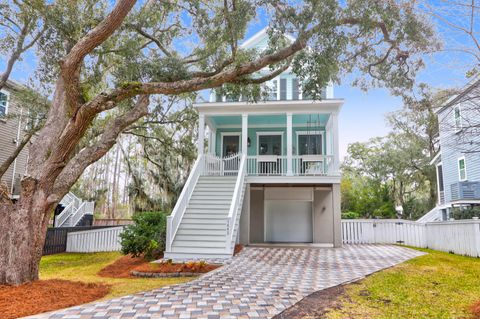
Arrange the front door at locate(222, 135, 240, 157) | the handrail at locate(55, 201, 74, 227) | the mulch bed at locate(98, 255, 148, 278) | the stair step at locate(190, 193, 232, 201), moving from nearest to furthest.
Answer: the mulch bed at locate(98, 255, 148, 278), the stair step at locate(190, 193, 232, 201), the handrail at locate(55, 201, 74, 227), the front door at locate(222, 135, 240, 157)

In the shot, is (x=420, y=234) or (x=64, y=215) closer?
(x=420, y=234)

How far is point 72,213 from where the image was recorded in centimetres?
1664

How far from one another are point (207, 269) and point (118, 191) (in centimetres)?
2864

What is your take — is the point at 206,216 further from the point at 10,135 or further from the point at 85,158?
the point at 10,135

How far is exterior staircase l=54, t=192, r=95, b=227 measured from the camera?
16031 mm

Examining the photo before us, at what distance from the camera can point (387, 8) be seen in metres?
6.89

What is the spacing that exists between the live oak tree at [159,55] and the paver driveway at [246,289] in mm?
2369

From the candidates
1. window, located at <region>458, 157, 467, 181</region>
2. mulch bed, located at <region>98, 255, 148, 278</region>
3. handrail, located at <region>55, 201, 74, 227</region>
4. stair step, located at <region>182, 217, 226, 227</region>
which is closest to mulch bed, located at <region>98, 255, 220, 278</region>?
mulch bed, located at <region>98, 255, 148, 278</region>

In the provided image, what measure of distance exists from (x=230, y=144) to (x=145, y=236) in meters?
7.98

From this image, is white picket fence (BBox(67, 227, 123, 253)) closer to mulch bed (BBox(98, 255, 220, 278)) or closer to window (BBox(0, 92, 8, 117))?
mulch bed (BBox(98, 255, 220, 278))

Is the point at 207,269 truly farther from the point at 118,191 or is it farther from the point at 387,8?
the point at 118,191

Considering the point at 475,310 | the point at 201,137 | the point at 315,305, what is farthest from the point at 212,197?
the point at 475,310

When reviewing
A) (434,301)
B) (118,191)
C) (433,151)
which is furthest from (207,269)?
(118,191)

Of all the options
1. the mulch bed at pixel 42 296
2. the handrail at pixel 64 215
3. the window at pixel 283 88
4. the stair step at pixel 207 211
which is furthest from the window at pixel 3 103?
the window at pixel 283 88
